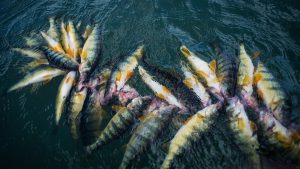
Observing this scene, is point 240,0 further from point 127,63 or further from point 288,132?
point 288,132

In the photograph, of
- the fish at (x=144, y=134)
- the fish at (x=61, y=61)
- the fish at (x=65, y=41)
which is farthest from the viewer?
the fish at (x=65, y=41)

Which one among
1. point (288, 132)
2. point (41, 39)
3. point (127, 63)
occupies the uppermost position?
point (41, 39)

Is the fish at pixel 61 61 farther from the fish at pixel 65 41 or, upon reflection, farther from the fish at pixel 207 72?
the fish at pixel 207 72

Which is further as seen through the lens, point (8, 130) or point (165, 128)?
point (8, 130)

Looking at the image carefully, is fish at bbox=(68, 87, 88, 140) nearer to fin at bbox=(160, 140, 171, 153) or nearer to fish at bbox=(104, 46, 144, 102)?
fish at bbox=(104, 46, 144, 102)

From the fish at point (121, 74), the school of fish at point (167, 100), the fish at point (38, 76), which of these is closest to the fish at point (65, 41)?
the school of fish at point (167, 100)

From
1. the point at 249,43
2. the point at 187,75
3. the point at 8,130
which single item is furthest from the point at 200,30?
the point at 8,130

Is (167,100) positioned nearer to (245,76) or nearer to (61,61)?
(245,76)
